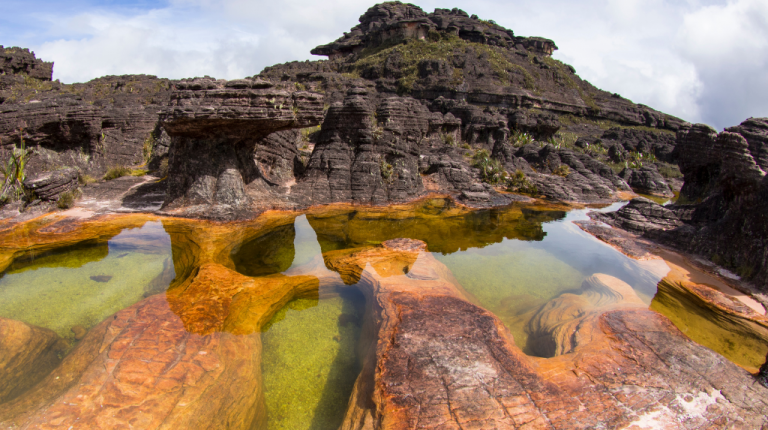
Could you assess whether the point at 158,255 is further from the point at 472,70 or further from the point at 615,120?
the point at 615,120

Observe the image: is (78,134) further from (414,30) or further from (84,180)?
(414,30)

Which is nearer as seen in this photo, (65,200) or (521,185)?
(65,200)

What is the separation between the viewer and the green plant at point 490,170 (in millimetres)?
15593

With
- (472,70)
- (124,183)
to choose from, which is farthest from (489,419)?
(472,70)

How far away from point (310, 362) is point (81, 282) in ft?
12.7

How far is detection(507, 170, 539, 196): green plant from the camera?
14898 millimetres

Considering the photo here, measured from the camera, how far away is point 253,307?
459 cm

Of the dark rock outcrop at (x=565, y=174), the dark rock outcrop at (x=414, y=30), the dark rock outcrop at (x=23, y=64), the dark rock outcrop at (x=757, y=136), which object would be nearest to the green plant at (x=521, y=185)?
the dark rock outcrop at (x=565, y=174)

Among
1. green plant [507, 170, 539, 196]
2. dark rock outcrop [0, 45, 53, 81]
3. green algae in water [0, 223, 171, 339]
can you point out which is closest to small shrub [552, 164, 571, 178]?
green plant [507, 170, 539, 196]

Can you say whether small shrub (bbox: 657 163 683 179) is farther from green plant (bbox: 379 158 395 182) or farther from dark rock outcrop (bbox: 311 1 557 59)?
dark rock outcrop (bbox: 311 1 557 59)

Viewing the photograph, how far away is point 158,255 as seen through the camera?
6188mm

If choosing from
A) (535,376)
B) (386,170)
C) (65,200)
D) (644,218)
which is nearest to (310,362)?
(535,376)

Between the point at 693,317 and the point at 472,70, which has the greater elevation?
the point at 472,70

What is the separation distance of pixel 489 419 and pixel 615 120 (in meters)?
55.0
